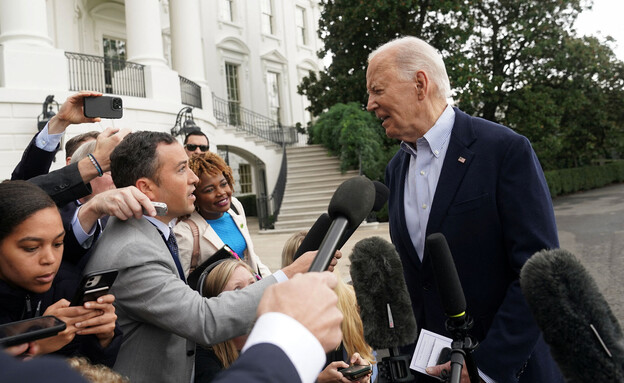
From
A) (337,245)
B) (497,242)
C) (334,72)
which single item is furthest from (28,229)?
(334,72)

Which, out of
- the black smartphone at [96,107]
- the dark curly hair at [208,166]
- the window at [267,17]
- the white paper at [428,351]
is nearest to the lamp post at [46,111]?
the dark curly hair at [208,166]

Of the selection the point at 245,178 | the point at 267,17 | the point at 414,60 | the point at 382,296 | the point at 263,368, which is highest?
→ the point at 267,17

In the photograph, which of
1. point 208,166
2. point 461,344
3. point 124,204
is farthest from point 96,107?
point 461,344

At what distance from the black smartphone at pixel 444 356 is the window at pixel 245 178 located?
25.7m

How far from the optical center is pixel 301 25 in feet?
96.1

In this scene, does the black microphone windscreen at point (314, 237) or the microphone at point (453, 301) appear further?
the black microphone windscreen at point (314, 237)

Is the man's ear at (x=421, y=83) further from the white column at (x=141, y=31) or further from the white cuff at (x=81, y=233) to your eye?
the white column at (x=141, y=31)

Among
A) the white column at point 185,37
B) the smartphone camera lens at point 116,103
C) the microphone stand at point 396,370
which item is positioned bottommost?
the microphone stand at point 396,370

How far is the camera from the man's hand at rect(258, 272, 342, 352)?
0.99 meters

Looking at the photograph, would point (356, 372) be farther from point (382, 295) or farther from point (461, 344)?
point (461, 344)

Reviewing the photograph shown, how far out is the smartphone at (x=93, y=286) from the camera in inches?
67.0

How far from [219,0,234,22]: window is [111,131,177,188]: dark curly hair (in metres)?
23.2

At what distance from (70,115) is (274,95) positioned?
24763 mm

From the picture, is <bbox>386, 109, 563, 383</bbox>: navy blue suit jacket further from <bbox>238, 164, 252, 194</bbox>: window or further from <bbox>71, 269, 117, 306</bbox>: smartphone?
<bbox>238, 164, 252, 194</bbox>: window
